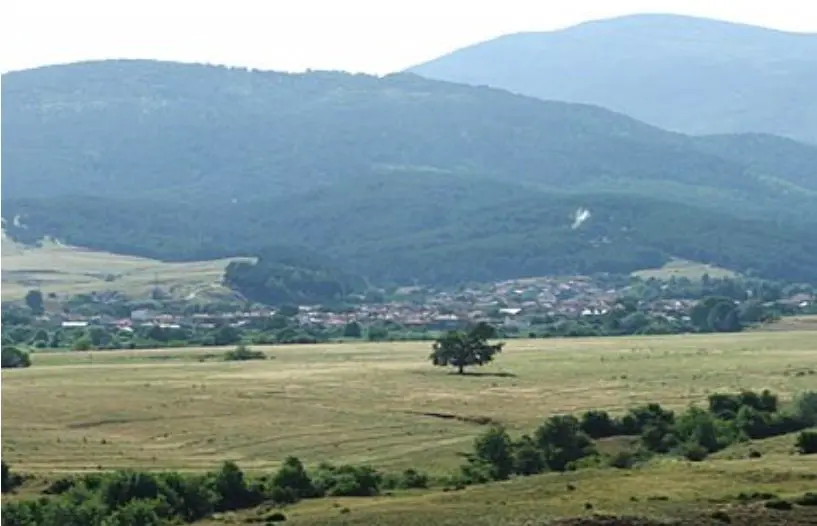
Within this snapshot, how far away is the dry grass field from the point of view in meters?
52.8

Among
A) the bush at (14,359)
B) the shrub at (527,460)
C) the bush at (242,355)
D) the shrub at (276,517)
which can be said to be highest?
the bush at (242,355)

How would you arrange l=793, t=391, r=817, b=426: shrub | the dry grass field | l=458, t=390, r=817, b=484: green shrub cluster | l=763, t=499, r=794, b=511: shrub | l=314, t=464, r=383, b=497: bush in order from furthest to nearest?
l=793, t=391, r=817, b=426: shrub
the dry grass field
l=458, t=390, r=817, b=484: green shrub cluster
l=314, t=464, r=383, b=497: bush
l=763, t=499, r=794, b=511: shrub

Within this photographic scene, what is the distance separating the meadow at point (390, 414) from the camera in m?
35.7

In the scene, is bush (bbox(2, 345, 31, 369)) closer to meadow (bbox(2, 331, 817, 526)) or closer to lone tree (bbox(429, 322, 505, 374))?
meadow (bbox(2, 331, 817, 526))

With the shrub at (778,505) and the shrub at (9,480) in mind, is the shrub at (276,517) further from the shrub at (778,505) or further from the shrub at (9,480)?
the shrub at (778,505)

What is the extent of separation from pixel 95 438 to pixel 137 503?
1792 centimetres

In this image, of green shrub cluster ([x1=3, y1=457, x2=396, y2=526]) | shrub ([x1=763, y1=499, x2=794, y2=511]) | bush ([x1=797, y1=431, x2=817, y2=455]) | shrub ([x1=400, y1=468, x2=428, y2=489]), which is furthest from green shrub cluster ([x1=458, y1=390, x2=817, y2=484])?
shrub ([x1=763, y1=499, x2=794, y2=511])

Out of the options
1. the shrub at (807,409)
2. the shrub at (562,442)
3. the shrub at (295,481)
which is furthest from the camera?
the shrub at (807,409)

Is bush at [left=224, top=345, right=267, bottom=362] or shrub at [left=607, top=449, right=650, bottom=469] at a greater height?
bush at [left=224, top=345, right=267, bottom=362]

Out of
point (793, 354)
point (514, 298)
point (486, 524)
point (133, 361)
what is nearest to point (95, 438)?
point (486, 524)

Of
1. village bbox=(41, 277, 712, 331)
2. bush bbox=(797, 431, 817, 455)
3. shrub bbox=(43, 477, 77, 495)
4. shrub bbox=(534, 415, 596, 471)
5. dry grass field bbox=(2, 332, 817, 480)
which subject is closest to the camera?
bush bbox=(797, 431, 817, 455)

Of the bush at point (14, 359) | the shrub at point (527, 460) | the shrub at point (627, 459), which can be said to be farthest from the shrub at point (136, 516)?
the bush at point (14, 359)

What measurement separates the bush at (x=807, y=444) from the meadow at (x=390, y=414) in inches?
18.1

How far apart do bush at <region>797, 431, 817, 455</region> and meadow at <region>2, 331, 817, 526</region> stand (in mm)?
461
